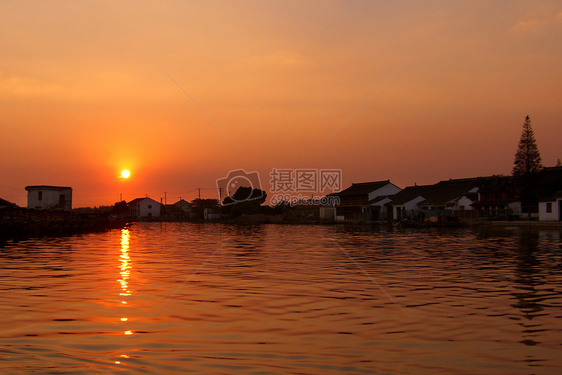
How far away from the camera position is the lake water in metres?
6.96

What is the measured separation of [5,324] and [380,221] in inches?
2959

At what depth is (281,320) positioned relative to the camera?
9.72 m

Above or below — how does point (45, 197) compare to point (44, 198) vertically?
above

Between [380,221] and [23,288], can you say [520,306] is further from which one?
[380,221]

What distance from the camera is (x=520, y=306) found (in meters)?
11.1

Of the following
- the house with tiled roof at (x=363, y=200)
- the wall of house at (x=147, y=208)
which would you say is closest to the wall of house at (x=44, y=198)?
the house with tiled roof at (x=363, y=200)

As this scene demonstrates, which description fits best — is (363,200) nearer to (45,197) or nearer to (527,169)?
(527,169)

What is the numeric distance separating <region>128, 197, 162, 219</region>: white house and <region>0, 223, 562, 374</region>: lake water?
5063 inches

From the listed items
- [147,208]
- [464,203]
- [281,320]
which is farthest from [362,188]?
[281,320]

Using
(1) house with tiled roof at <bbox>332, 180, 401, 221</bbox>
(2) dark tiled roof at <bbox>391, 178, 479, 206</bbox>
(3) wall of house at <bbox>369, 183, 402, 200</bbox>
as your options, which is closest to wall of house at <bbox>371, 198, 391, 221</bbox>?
A: (1) house with tiled roof at <bbox>332, 180, 401, 221</bbox>

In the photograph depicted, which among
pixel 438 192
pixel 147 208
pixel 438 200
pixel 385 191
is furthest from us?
pixel 147 208

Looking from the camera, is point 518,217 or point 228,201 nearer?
point 518,217

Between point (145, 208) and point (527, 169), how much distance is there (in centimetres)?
10574

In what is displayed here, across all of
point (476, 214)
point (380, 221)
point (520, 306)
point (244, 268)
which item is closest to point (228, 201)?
point (380, 221)
